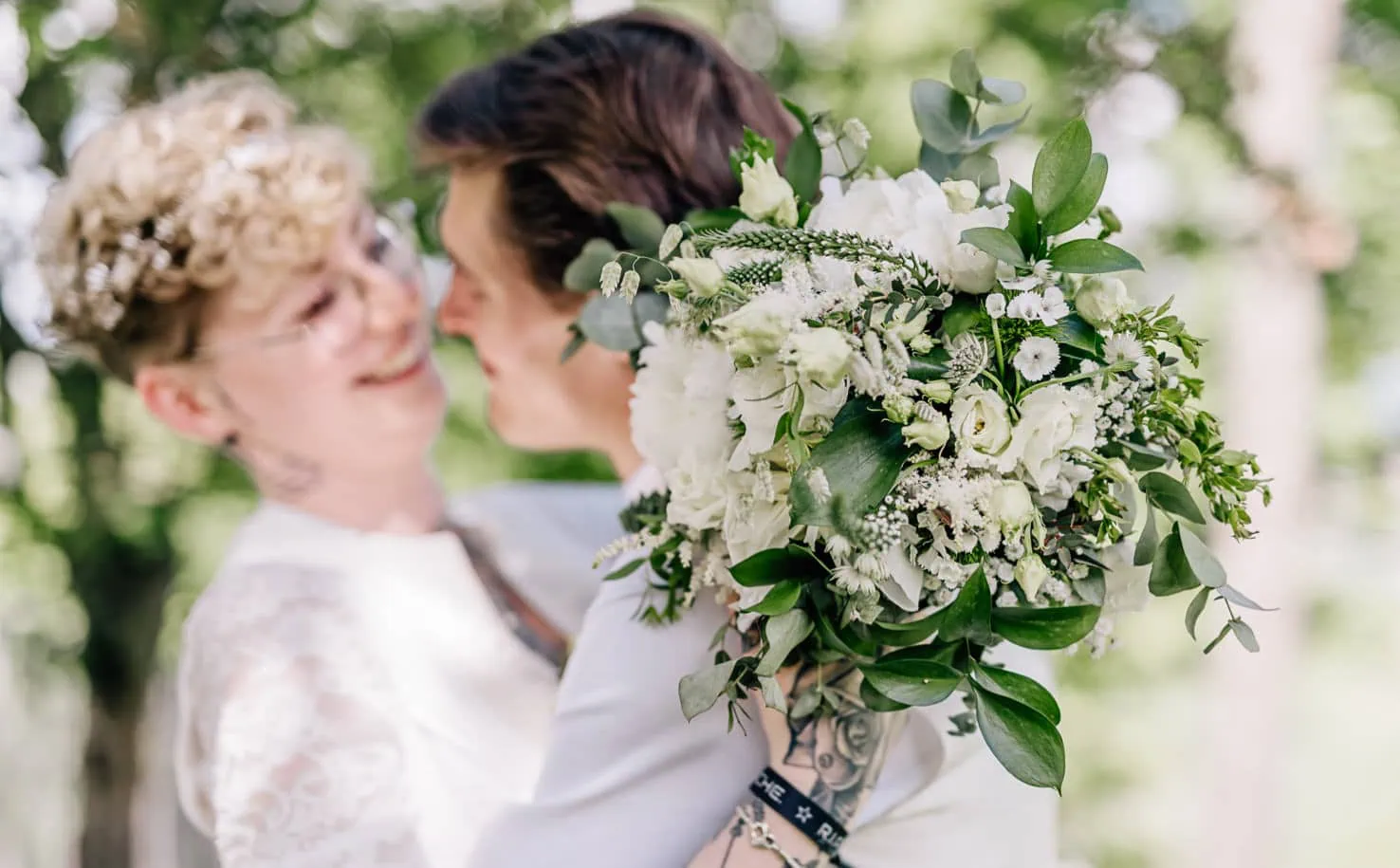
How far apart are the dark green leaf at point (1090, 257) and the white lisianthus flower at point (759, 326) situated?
0.33m

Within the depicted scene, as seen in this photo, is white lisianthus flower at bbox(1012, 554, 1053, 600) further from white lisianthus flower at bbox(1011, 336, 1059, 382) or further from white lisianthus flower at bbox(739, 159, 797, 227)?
white lisianthus flower at bbox(739, 159, 797, 227)

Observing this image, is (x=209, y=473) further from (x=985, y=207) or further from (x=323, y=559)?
(x=985, y=207)

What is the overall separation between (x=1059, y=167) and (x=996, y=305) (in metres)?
0.19

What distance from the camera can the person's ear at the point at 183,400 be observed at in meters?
2.30

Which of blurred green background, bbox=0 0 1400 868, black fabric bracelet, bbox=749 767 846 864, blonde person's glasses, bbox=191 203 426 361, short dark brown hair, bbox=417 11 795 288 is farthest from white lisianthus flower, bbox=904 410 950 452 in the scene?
blurred green background, bbox=0 0 1400 868

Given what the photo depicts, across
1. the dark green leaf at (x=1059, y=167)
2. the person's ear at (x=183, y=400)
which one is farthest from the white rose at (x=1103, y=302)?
the person's ear at (x=183, y=400)

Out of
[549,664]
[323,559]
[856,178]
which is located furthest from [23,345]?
[856,178]

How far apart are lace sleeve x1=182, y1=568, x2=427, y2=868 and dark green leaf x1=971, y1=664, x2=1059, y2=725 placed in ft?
3.50

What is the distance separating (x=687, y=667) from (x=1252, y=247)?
3.17 metres

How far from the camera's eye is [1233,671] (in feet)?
13.5

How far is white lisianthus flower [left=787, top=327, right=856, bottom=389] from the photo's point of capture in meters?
1.17

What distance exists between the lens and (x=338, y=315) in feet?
7.57

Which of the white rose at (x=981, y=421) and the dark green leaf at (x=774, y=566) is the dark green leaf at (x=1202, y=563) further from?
the dark green leaf at (x=774, y=566)

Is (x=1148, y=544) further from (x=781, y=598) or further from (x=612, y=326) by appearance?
(x=612, y=326)
